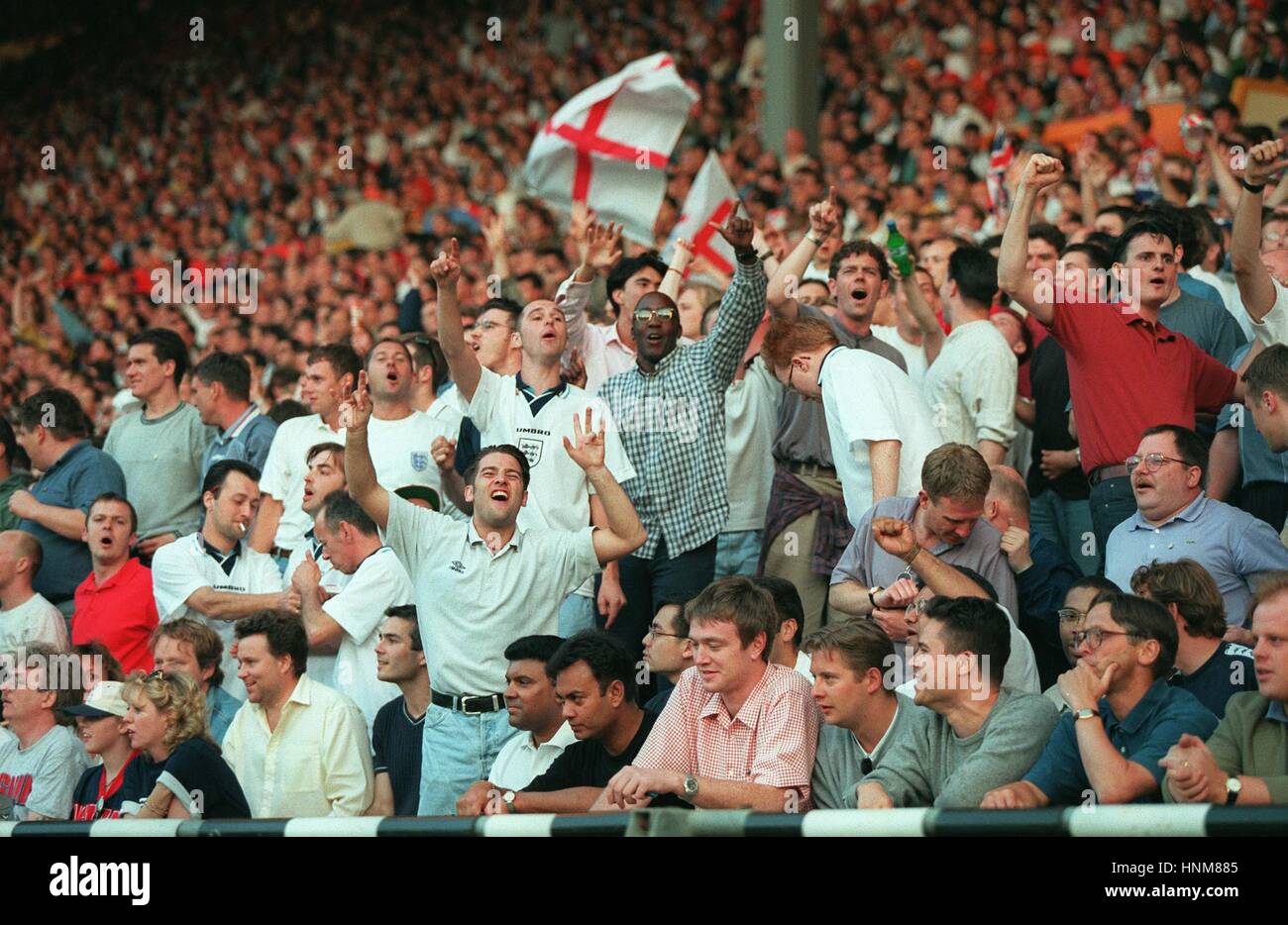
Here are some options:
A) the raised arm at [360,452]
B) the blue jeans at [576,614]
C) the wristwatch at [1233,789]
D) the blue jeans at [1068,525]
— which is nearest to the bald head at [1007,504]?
the blue jeans at [1068,525]

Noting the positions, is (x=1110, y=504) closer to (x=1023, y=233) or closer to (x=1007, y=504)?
(x=1007, y=504)

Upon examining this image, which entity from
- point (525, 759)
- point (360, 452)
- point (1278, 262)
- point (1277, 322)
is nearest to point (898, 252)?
point (1278, 262)

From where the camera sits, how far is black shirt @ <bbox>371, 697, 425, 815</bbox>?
7098 mm

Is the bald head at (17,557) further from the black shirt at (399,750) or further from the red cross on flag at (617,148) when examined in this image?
the red cross on flag at (617,148)

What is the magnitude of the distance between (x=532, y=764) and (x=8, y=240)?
51.2 feet

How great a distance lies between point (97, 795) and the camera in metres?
7.39

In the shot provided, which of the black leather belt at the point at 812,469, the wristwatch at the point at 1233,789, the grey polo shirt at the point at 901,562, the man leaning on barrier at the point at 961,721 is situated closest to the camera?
the wristwatch at the point at 1233,789

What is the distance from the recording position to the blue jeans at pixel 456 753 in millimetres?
6781

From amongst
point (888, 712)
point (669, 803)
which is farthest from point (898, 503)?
point (669, 803)

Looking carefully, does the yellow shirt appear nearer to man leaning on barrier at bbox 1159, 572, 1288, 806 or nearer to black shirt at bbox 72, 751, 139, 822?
black shirt at bbox 72, 751, 139, 822

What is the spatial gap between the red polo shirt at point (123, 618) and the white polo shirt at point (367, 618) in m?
1.26

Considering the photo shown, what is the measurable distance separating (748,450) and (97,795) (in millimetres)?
2959

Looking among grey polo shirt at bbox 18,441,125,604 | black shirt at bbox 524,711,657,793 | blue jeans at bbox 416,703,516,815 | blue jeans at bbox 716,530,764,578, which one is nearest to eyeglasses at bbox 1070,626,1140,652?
black shirt at bbox 524,711,657,793

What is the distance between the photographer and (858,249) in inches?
313
